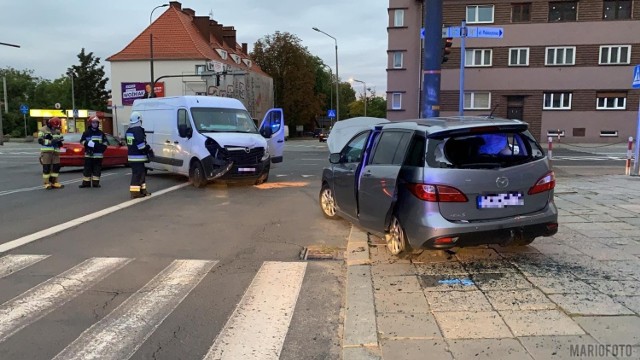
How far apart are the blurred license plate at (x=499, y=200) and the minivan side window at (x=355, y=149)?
219 cm

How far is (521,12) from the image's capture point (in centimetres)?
3656

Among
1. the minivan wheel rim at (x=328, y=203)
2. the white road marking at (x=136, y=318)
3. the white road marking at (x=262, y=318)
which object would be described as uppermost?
the minivan wheel rim at (x=328, y=203)

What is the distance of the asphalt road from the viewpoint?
395cm

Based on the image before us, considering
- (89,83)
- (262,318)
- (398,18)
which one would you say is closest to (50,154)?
(262,318)

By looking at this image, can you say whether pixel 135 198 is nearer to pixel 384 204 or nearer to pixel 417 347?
pixel 384 204

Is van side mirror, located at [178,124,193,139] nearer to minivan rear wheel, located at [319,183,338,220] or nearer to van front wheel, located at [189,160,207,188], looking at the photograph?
van front wheel, located at [189,160,207,188]

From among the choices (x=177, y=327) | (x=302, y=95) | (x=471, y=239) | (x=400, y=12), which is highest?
(x=400, y=12)

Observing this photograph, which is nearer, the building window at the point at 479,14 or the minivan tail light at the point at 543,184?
the minivan tail light at the point at 543,184

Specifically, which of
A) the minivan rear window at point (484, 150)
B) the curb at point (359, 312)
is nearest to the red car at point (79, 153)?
the curb at point (359, 312)

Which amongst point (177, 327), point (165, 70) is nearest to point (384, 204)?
point (177, 327)

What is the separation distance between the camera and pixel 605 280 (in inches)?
192

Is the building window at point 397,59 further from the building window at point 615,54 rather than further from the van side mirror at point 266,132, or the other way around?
the van side mirror at point 266,132

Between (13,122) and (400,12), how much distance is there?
6404 cm

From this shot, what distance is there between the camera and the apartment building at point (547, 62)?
35844mm
